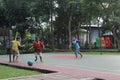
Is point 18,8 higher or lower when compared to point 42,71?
higher

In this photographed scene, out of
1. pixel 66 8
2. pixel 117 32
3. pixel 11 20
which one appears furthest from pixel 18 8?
pixel 117 32

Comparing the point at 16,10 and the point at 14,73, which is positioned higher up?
the point at 16,10

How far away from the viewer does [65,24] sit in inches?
2132

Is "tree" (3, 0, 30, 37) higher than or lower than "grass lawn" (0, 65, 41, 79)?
higher

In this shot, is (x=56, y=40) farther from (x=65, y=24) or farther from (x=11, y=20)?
(x=11, y=20)

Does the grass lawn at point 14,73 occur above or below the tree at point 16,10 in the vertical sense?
below

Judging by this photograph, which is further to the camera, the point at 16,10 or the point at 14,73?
the point at 16,10

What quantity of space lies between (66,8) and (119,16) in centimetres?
830

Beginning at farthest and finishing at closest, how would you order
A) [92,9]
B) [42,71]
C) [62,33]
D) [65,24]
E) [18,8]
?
[62,33], [65,24], [18,8], [92,9], [42,71]

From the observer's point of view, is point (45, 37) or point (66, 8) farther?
point (45, 37)

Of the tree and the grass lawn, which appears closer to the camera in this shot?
the grass lawn

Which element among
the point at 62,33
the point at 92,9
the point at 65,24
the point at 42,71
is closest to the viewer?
the point at 42,71

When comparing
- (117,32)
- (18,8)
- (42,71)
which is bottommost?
(42,71)

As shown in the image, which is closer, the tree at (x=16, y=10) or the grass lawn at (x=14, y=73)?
the grass lawn at (x=14, y=73)
